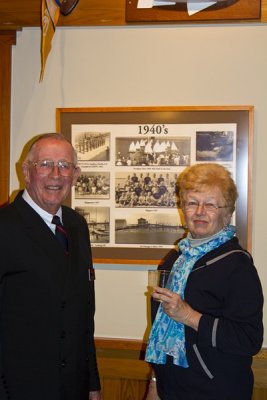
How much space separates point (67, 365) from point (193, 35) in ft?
6.00

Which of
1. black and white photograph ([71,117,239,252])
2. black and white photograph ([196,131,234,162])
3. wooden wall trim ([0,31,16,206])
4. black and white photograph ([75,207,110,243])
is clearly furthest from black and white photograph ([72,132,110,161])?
black and white photograph ([196,131,234,162])

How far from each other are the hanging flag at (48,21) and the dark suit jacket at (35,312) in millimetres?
1041

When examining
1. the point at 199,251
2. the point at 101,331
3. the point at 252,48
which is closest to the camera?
the point at 199,251

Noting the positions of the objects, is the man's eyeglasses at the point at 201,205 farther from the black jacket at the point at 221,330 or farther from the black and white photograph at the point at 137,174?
the black and white photograph at the point at 137,174

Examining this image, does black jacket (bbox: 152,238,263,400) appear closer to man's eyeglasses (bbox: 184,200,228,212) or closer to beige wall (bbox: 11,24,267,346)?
man's eyeglasses (bbox: 184,200,228,212)

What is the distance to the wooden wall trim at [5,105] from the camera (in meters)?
2.64

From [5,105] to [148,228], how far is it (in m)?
1.09

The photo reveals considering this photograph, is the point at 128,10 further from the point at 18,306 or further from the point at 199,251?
the point at 18,306

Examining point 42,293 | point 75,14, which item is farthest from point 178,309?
point 75,14

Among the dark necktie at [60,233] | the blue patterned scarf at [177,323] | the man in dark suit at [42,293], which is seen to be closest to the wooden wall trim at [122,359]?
the man in dark suit at [42,293]

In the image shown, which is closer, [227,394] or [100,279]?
[227,394]

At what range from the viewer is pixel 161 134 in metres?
2.55

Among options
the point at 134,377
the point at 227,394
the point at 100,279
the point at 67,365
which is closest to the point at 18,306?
the point at 67,365

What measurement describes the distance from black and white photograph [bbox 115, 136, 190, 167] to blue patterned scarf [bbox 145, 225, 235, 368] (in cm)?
83
